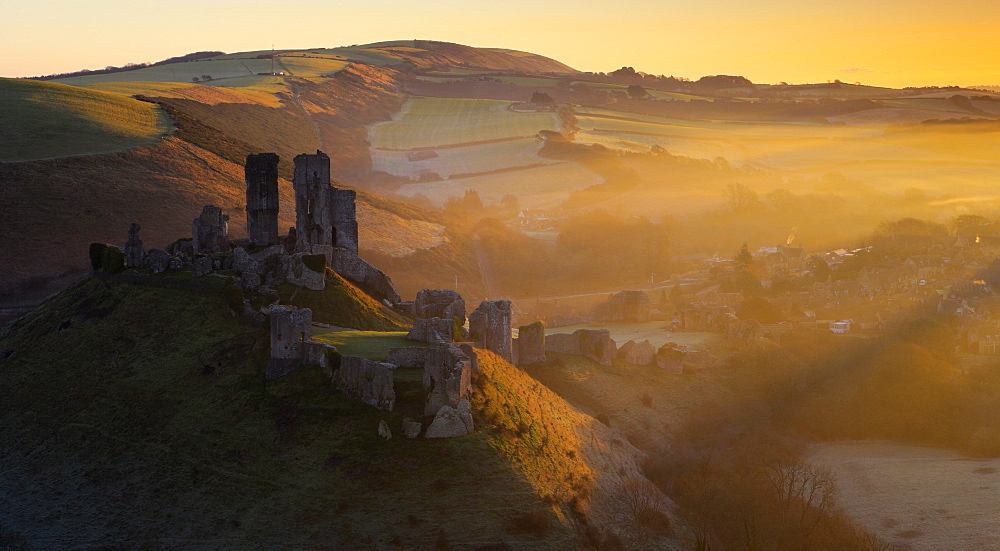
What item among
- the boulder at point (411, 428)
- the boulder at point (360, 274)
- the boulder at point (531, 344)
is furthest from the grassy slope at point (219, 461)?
the boulder at point (531, 344)

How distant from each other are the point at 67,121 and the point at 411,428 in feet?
285

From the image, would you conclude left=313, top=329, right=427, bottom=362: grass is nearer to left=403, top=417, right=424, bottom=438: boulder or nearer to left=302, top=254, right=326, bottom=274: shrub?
left=403, top=417, right=424, bottom=438: boulder

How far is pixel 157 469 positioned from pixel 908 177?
158298 millimetres

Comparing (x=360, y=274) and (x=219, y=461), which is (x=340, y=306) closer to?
(x=360, y=274)

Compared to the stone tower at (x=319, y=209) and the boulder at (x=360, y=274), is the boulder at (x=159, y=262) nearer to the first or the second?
the stone tower at (x=319, y=209)

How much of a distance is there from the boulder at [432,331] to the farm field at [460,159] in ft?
409

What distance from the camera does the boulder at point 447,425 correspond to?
42156 mm

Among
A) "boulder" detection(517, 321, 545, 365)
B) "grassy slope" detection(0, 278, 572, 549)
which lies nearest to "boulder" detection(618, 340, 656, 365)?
"boulder" detection(517, 321, 545, 365)

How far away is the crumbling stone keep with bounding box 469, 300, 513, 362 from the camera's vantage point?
57125 millimetres

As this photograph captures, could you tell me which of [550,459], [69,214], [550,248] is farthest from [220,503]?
[550,248]

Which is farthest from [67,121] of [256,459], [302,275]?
[256,459]

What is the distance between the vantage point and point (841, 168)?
635 feet

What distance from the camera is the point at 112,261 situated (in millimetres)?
63031

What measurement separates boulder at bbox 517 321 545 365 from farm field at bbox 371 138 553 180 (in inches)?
4465
